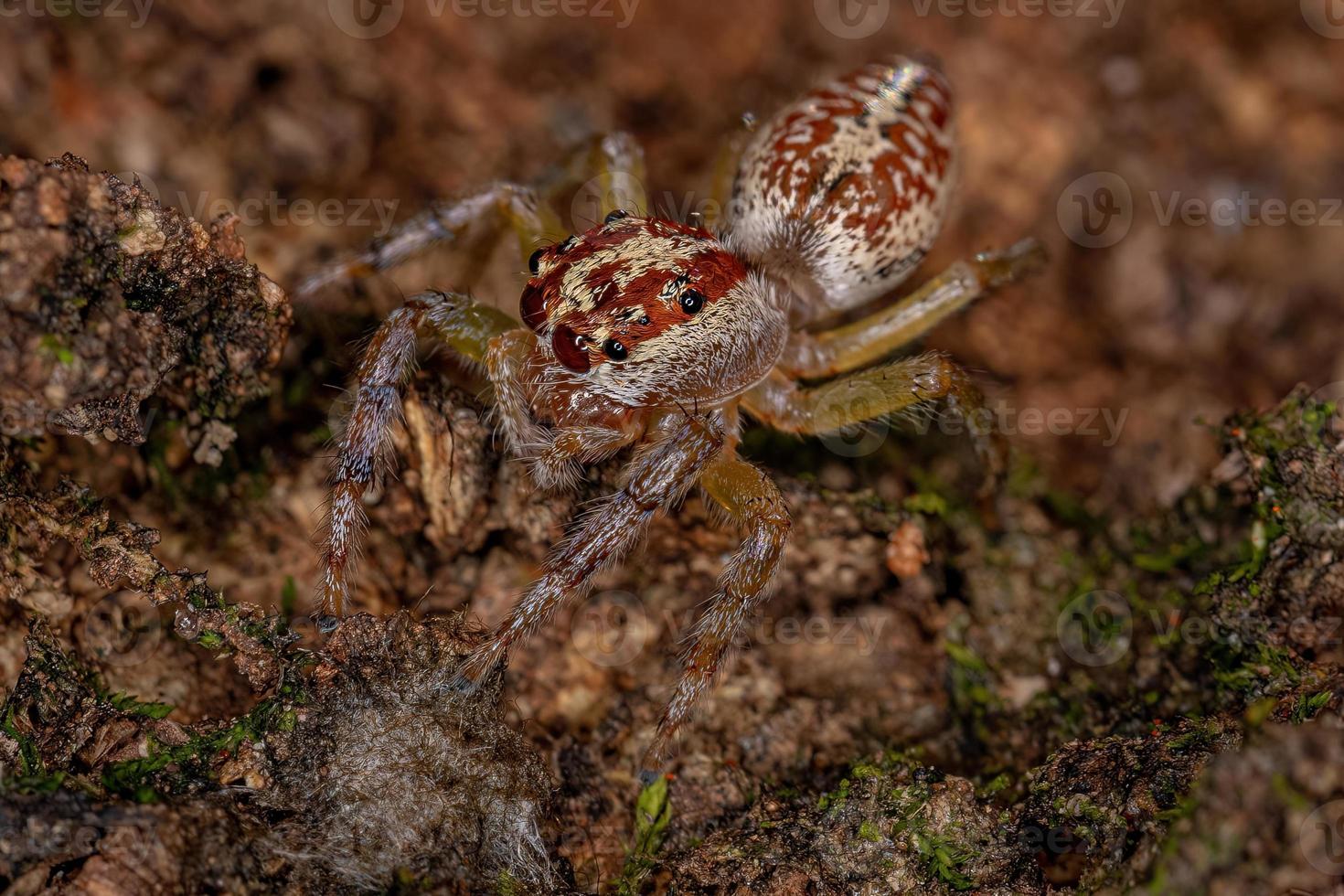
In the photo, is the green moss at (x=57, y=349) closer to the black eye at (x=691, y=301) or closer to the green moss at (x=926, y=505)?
the black eye at (x=691, y=301)

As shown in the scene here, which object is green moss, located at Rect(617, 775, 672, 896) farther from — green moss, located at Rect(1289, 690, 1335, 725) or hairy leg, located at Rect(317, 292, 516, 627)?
green moss, located at Rect(1289, 690, 1335, 725)

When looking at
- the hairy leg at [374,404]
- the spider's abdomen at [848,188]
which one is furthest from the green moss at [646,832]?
the spider's abdomen at [848,188]

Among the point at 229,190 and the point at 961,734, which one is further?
the point at 229,190

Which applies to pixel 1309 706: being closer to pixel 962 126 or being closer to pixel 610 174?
pixel 610 174

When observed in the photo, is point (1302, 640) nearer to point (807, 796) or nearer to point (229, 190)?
point (807, 796)

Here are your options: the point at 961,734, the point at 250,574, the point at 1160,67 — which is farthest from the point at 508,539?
Answer: the point at 1160,67

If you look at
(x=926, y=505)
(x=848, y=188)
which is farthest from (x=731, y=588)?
(x=848, y=188)
